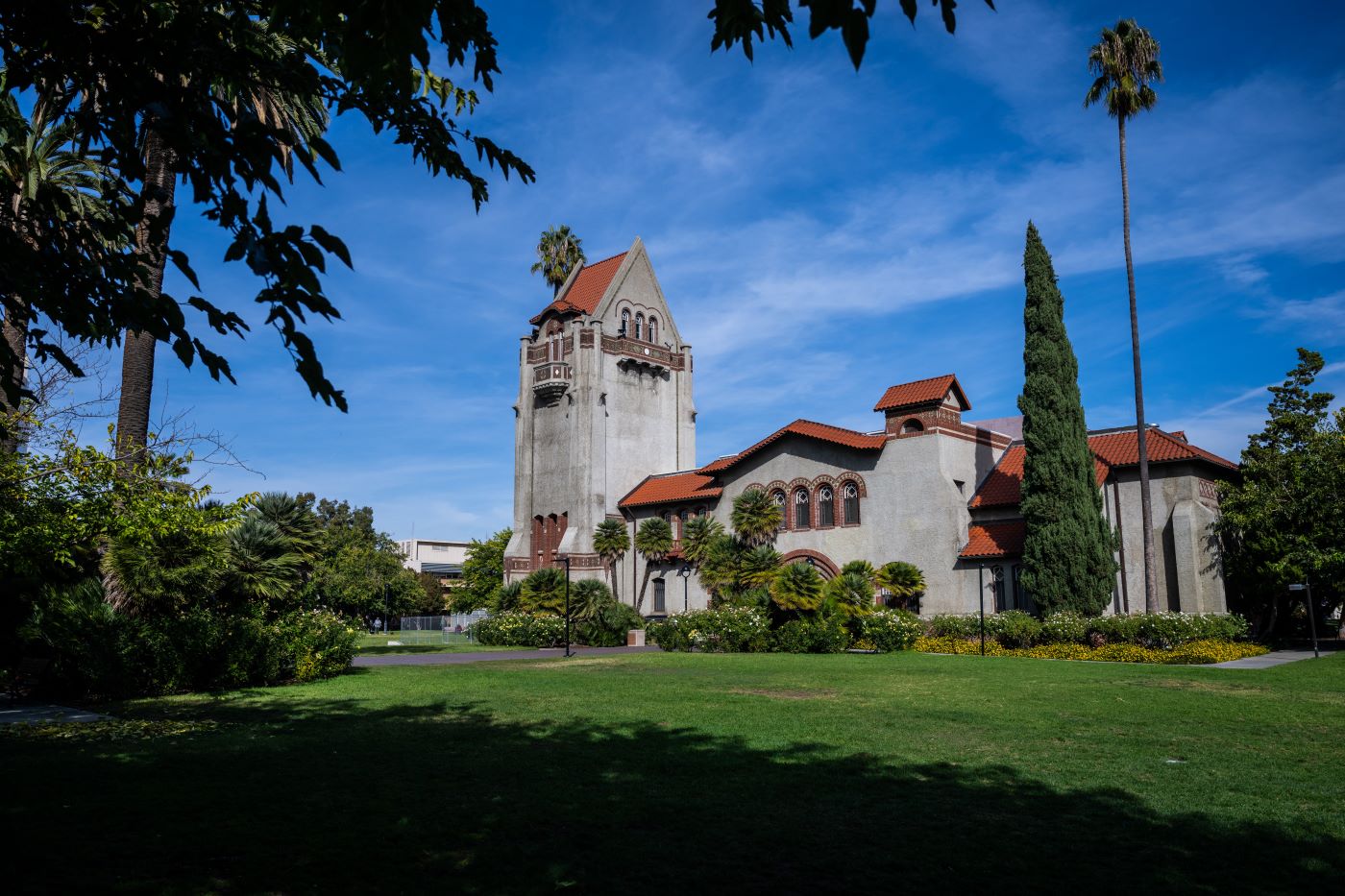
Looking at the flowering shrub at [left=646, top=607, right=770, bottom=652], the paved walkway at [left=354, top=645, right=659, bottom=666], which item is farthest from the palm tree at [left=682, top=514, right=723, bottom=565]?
the paved walkway at [left=354, top=645, right=659, bottom=666]

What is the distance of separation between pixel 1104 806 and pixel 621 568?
130 feet

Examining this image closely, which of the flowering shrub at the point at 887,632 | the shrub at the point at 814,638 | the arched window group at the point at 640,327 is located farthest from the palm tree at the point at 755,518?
the arched window group at the point at 640,327

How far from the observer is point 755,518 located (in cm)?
3938

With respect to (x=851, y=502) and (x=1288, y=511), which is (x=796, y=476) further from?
(x=1288, y=511)

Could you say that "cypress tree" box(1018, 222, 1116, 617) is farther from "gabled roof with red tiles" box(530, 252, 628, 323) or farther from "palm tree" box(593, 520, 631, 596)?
"gabled roof with red tiles" box(530, 252, 628, 323)

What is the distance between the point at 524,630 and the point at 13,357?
35.8m

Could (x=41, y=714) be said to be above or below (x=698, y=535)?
below

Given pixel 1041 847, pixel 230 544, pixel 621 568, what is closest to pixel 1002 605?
pixel 621 568

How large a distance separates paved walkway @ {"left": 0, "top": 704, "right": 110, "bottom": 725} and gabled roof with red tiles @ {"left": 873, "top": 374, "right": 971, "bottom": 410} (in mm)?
29080

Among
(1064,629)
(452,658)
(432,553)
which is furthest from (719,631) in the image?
(432,553)

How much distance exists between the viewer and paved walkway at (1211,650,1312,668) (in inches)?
918

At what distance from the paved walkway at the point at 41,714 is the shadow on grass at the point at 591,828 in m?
3.16

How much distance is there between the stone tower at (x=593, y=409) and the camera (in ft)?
155

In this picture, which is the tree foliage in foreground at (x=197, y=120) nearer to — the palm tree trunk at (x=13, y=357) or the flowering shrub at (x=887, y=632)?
the palm tree trunk at (x=13, y=357)
